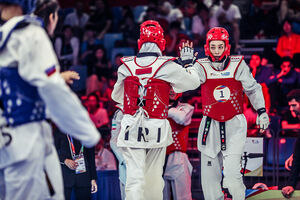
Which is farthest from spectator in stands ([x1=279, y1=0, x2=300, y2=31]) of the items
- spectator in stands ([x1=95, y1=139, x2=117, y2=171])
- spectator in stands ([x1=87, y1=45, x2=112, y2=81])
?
spectator in stands ([x1=95, y1=139, x2=117, y2=171])

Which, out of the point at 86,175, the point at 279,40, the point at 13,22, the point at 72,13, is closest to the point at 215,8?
the point at 279,40

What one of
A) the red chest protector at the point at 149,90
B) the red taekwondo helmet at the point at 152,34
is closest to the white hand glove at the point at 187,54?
the red taekwondo helmet at the point at 152,34

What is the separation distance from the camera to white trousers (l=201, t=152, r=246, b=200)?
6719 millimetres

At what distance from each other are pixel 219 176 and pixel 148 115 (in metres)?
1.30

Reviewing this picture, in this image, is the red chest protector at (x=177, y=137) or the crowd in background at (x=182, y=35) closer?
the red chest protector at (x=177, y=137)

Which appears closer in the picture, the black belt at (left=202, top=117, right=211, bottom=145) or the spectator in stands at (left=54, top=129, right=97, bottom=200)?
the black belt at (left=202, top=117, right=211, bottom=145)

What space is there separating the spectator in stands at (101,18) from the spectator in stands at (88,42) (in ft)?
0.51

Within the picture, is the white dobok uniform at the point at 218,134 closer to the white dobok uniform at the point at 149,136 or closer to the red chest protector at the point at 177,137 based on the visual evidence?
the red chest protector at the point at 177,137

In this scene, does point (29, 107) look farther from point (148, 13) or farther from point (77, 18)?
point (77, 18)

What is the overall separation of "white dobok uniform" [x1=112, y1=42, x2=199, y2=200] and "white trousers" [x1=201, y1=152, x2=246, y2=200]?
2.65 ft

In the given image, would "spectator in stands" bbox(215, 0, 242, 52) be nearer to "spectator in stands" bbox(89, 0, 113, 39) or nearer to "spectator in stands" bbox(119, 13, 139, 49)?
"spectator in stands" bbox(119, 13, 139, 49)

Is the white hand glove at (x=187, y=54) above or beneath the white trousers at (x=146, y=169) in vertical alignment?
above

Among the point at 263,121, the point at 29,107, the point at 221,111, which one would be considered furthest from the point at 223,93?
the point at 29,107

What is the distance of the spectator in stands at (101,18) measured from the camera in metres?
14.6
